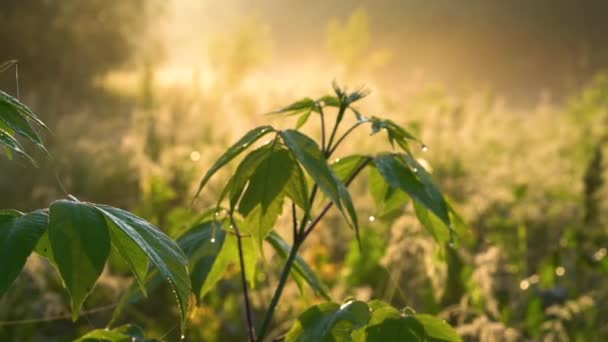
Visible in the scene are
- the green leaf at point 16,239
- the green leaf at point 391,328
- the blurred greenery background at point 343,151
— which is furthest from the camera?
the blurred greenery background at point 343,151

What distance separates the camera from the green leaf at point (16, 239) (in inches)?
21.3

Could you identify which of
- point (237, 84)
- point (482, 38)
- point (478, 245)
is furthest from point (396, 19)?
point (478, 245)

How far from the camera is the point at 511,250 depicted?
3.65 meters

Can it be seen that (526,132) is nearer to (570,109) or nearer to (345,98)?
(570,109)

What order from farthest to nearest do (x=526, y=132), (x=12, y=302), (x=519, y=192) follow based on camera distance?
(x=526, y=132) → (x=519, y=192) → (x=12, y=302)

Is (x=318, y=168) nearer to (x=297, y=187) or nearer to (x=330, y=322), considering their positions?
(x=297, y=187)

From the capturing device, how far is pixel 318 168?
0.70 meters

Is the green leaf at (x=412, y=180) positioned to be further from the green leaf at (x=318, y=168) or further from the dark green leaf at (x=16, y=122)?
the dark green leaf at (x=16, y=122)

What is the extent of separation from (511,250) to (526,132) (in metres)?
5.18

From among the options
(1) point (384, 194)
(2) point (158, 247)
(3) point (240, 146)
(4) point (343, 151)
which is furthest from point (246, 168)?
(4) point (343, 151)

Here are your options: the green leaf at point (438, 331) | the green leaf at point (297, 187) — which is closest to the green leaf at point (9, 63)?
the green leaf at point (297, 187)

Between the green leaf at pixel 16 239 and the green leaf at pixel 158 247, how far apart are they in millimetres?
49

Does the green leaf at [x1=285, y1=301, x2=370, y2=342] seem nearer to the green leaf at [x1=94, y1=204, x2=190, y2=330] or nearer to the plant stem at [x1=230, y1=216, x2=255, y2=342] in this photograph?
the plant stem at [x1=230, y1=216, x2=255, y2=342]

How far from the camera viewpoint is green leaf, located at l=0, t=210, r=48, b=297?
21.3 inches
